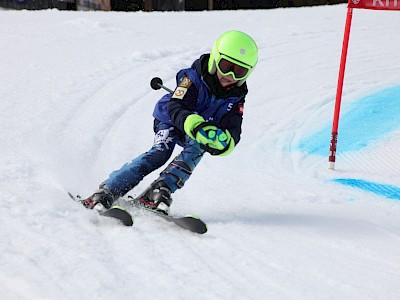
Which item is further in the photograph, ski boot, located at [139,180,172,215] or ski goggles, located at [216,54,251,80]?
ski goggles, located at [216,54,251,80]

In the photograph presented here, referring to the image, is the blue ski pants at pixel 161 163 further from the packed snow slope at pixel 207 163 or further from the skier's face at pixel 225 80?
the skier's face at pixel 225 80

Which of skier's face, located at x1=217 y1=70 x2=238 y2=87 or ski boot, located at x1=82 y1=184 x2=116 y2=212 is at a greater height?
skier's face, located at x1=217 y1=70 x2=238 y2=87

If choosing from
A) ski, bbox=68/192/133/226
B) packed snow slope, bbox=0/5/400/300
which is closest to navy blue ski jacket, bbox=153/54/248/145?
packed snow slope, bbox=0/5/400/300

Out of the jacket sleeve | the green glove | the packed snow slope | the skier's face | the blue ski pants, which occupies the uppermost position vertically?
the skier's face

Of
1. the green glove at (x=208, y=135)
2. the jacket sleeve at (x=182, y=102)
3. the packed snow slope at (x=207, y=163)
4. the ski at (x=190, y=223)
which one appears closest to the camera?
the packed snow slope at (x=207, y=163)

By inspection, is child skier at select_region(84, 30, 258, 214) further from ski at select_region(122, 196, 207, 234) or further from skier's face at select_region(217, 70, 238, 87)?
ski at select_region(122, 196, 207, 234)

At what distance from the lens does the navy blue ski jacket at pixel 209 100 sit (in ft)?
13.4

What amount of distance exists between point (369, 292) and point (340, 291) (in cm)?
13

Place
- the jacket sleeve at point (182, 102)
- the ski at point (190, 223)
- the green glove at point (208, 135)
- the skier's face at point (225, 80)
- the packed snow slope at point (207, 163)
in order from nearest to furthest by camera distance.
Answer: the packed snow slope at point (207, 163), the ski at point (190, 223), the green glove at point (208, 135), the jacket sleeve at point (182, 102), the skier's face at point (225, 80)

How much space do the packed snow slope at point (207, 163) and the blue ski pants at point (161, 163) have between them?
205mm

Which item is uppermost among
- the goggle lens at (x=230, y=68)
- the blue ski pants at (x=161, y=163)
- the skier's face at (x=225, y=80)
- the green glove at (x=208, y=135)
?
the goggle lens at (x=230, y=68)

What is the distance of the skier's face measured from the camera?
4.04 metres

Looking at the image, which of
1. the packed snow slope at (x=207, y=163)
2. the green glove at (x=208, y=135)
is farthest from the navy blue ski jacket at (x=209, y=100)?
the packed snow slope at (x=207, y=163)

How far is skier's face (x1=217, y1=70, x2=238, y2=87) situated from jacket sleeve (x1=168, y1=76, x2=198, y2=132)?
17cm
